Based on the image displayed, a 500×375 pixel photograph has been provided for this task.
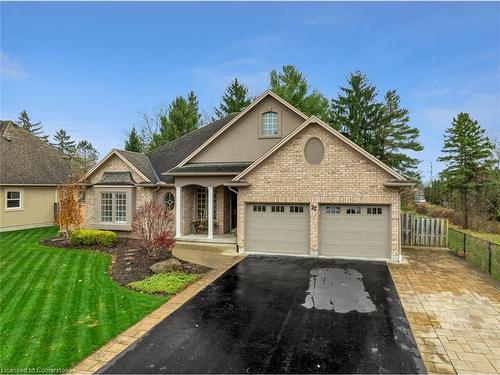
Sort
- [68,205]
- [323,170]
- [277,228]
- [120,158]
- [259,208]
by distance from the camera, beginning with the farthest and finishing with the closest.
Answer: [120,158] < [68,205] < [259,208] < [277,228] < [323,170]

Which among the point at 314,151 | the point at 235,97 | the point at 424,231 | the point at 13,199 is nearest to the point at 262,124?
the point at 314,151

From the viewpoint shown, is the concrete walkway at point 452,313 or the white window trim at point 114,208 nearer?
the concrete walkway at point 452,313

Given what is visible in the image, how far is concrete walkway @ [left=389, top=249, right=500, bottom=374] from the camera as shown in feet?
17.6

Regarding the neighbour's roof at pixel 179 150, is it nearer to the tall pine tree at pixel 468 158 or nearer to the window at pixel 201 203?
the window at pixel 201 203

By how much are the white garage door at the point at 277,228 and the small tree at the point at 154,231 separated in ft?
11.9

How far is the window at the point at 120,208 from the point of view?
17609 millimetres

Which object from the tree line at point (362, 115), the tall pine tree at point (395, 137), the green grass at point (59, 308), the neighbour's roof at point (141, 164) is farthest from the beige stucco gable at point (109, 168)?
the tall pine tree at point (395, 137)

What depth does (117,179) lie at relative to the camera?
17.8 meters

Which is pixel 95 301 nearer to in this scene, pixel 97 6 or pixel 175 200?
pixel 175 200

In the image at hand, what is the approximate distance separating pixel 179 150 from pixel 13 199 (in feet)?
36.3

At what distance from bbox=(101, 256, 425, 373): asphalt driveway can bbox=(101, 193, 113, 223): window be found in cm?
1085

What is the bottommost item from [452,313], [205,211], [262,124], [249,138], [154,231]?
[452,313]

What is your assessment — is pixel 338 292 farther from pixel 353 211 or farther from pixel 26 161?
pixel 26 161

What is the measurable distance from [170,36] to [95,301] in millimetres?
16657
